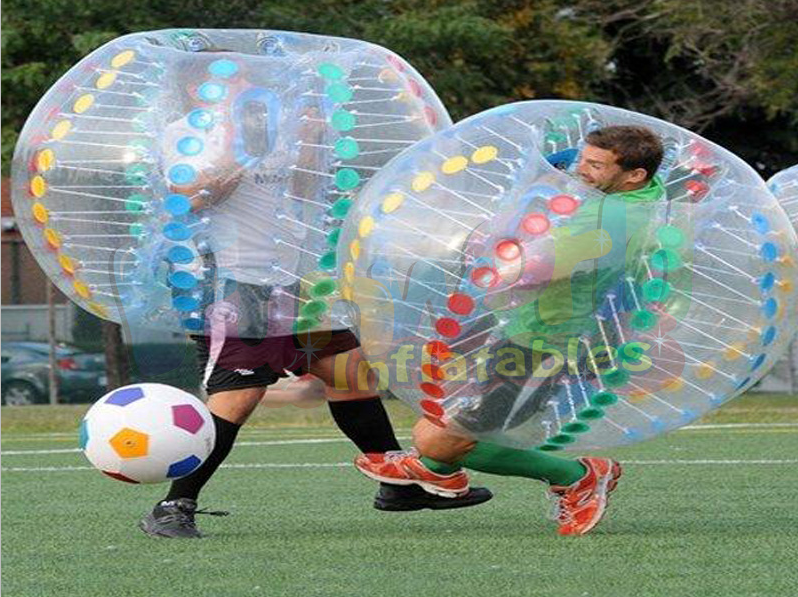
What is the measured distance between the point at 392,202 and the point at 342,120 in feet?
2.74

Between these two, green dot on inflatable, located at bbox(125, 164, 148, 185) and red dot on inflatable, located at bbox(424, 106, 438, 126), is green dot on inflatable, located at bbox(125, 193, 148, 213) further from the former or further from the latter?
red dot on inflatable, located at bbox(424, 106, 438, 126)

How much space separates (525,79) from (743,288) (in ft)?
64.3

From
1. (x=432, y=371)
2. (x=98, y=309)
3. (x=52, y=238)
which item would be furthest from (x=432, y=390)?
(x=52, y=238)

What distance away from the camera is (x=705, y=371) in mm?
6578

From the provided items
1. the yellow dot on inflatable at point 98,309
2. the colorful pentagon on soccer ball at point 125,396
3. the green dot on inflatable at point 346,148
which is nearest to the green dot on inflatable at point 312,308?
the green dot on inflatable at point 346,148

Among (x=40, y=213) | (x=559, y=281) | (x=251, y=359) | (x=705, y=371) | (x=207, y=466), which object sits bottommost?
(x=207, y=466)

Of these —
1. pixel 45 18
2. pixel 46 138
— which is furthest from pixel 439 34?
pixel 46 138

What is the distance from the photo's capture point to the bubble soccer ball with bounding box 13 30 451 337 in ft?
23.0

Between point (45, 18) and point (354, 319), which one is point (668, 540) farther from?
point (45, 18)

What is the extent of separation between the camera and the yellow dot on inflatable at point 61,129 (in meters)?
7.18

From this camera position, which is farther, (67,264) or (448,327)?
(67,264)

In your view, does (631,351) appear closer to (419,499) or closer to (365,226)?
(365,226)

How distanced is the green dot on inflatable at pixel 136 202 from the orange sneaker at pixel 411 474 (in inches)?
50.1

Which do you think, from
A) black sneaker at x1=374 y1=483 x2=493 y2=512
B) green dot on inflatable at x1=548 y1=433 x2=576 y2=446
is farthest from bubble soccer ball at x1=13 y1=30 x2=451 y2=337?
green dot on inflatable at x1=548 y1=433 x2=576 y2=446
